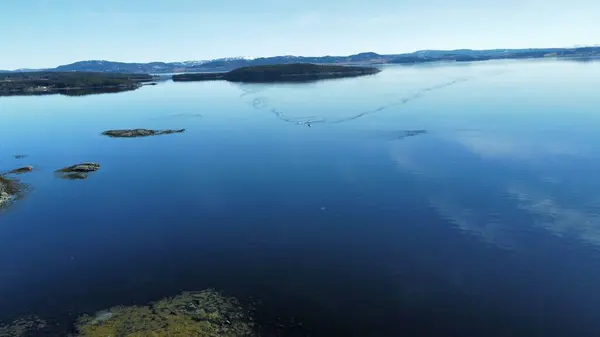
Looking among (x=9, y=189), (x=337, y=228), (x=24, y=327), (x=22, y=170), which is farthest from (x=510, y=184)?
(x=22, y=170)

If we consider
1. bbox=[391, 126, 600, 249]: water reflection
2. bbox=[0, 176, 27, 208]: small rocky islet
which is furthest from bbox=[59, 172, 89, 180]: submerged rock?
bbox=[391, 126, 600, 249]: water reflection

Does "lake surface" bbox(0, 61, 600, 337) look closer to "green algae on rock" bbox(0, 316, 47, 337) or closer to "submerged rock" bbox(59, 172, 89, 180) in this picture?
"green algae on rock" bbox(0, 316, 47, 337)

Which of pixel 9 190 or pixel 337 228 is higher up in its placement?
pixel 9 190

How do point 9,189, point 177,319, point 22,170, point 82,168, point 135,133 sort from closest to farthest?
point 177,319 → point 9,189 → point 82,168 → point 22,170 → point 135,133

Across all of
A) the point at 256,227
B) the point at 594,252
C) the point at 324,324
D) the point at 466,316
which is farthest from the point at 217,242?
the point at 594,252

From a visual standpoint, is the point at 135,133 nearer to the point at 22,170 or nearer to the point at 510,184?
the point at 22,170

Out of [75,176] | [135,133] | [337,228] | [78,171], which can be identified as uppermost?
[135,133]
